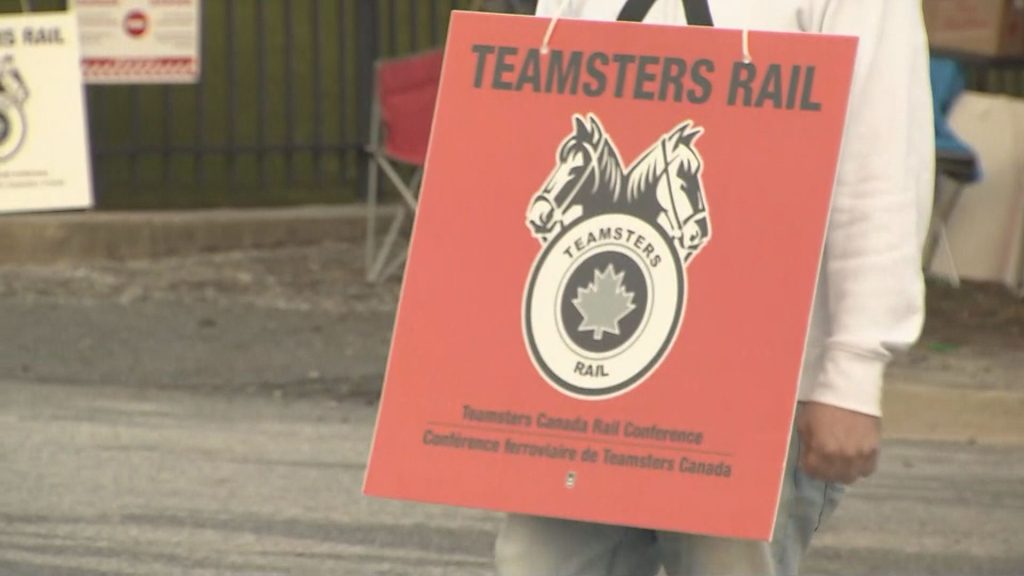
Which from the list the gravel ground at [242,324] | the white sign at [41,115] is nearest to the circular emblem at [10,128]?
the white sign at [41,115]

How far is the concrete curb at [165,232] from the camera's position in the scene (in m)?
11.6

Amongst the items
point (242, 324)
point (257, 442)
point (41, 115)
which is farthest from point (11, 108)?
point (242, 324)

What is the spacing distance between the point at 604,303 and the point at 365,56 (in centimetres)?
1038

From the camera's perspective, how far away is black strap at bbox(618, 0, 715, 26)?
3.00 m

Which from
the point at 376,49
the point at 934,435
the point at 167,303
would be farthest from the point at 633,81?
the point at 376,49

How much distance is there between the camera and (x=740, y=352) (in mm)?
2854

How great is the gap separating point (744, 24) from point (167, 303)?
321 inches

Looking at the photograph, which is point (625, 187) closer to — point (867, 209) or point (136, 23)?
point (867, 209)

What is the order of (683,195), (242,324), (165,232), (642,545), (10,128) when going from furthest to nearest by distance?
(165,232), (242,324), (10,128), (642,545), (683,195)

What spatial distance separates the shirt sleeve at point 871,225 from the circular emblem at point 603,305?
0.78ft

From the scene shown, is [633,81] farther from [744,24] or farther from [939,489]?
[939,489]

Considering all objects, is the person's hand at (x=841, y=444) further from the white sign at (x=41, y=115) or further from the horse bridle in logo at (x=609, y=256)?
the white sign at (x=41, y=115)

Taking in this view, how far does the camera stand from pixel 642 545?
10.4 ft

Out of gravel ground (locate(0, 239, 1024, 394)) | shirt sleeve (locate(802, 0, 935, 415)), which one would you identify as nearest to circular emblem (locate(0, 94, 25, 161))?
gravel ground (locate(0, 239, 1024, 394))
